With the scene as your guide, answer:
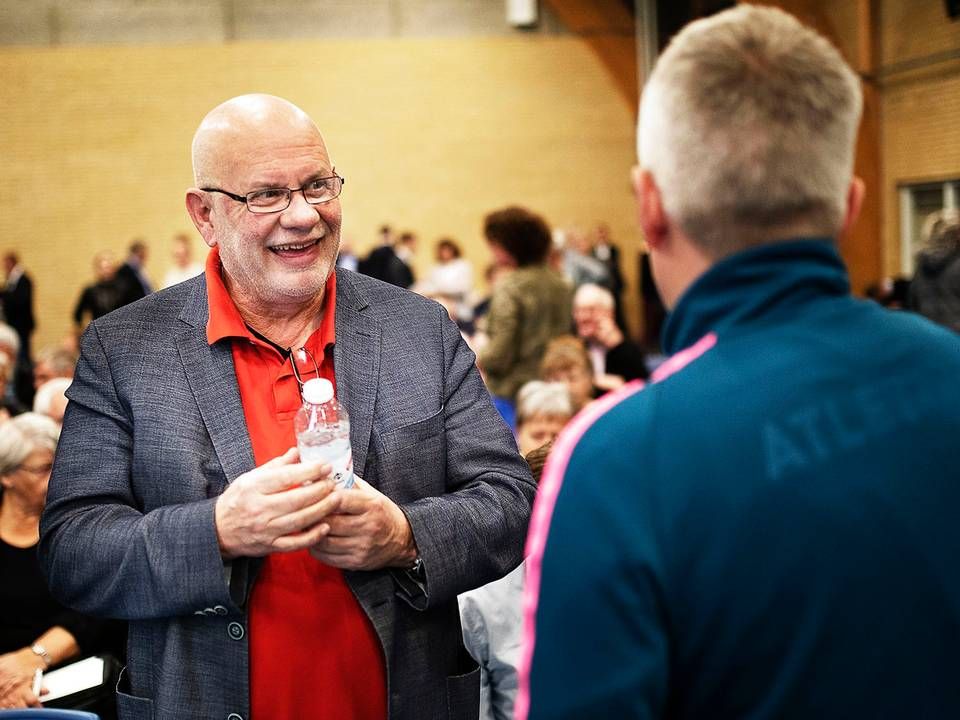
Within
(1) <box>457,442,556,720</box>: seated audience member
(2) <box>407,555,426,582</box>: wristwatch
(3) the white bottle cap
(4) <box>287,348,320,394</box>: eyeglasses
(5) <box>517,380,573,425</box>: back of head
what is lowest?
(1) <box>457,442,556,720</box>: seated audience member

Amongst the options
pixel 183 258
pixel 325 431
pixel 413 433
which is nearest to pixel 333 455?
pixel 325 431

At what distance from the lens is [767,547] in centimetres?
93

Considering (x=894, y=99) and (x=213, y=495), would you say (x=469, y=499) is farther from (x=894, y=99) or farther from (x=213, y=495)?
(x=894, y=99)

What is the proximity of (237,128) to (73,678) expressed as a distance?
170cm

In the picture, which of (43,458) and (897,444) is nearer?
(897,444)

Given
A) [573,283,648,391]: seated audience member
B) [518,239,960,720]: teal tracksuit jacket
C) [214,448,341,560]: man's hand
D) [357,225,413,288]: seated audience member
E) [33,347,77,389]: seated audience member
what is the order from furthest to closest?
[357,225,413,288]: seated audience member → [573,283,648,391]: seated audience member → [33,347,77,389]: seated audience member → [214,448,341,560]: man's hand → [518,239,960,720]: teal tracksuit jacket

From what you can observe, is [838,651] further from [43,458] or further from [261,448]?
[43,458]

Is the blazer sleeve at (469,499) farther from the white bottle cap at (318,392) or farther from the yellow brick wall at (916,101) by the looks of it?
the yellow brick wall at (916,101)

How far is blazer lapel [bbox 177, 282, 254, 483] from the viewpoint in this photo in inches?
69.5

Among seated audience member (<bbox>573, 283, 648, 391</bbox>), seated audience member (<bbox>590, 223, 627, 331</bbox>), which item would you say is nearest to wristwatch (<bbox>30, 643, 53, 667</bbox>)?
seated audience member (<bbox>573, 283, 648, 391</bbox>)

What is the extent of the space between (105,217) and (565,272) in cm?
644

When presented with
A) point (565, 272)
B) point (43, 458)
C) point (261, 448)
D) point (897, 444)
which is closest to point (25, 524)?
point (43, 458)

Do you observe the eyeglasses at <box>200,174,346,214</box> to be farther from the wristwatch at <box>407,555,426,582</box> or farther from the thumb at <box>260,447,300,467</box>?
the wristwatch at <box>407,555,426,582</box>

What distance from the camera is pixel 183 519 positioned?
5.41 feet
